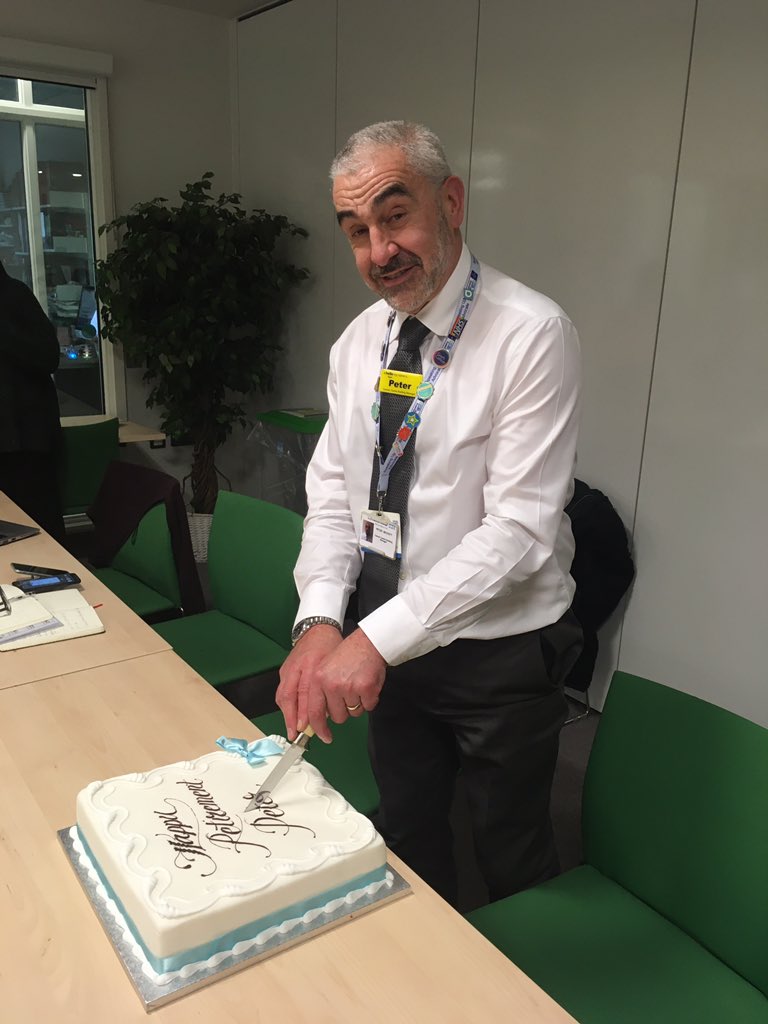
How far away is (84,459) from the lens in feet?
13.7

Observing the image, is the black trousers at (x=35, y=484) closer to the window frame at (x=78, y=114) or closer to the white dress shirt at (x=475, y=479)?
the window frame at (x=78, y=114)

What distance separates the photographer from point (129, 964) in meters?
0.90

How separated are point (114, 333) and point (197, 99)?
1.51 m

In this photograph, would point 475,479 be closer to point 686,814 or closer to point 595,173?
point 686,814

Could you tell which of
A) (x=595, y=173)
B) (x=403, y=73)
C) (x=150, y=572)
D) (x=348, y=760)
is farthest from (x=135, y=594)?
(x=403, y=73)

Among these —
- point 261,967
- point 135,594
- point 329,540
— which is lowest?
point 135,594

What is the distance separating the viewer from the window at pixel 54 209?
4.50 metres

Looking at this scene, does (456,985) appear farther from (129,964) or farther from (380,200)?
(380,200)

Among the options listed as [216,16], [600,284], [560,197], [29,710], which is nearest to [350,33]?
[216,16]

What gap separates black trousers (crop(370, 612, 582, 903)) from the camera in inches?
59.6

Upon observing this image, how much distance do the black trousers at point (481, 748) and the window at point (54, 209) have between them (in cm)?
392

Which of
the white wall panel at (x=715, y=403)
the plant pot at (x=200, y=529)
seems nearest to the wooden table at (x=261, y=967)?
the white wall panel at (x=715, y=403)

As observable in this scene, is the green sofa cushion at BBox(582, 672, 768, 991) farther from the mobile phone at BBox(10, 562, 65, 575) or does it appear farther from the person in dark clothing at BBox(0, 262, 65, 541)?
the person in dark clothing at BBox(0, 262, 65, 541)

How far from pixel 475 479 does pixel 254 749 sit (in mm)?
583
